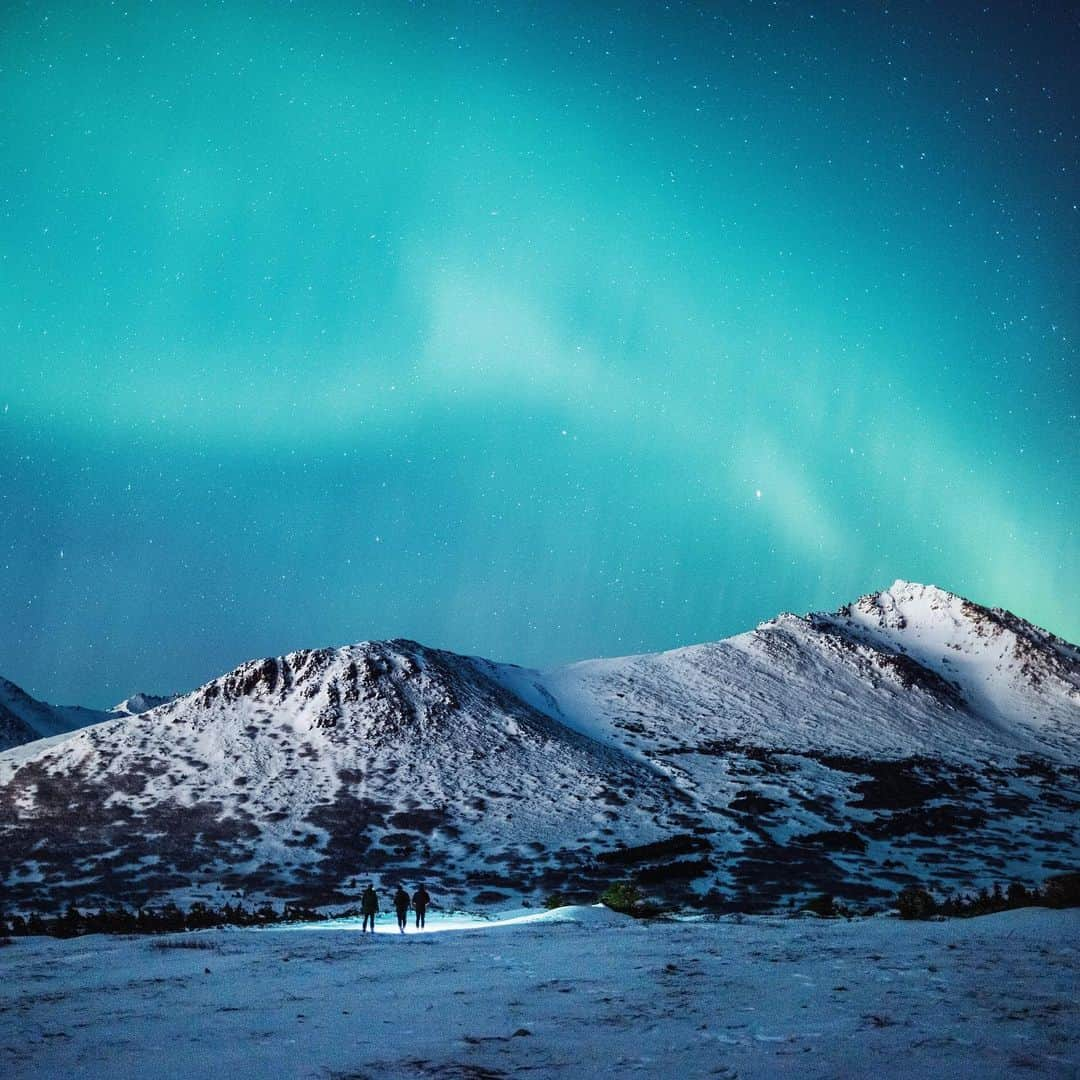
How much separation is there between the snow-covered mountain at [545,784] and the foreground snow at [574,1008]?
22399mm

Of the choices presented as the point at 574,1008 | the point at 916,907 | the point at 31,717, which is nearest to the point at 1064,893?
the point at 916,907

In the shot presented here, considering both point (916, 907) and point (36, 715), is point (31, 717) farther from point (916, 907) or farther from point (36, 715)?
point (916, 907)

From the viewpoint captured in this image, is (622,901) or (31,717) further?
(31,717)

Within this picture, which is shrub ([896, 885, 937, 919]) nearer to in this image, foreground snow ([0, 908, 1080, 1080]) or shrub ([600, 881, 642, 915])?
foreground snow ([0, 908, 1080, 1080])

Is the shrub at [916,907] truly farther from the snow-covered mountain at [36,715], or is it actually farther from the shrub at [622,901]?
the snow-covered mountain at [36,715]

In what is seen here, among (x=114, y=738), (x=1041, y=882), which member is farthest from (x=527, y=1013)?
(x=114, y=738)

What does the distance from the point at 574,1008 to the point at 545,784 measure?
170 feet

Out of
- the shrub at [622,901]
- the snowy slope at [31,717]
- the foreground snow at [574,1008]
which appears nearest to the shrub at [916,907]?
the foreground snow at [574,1008]

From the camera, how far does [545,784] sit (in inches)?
2341

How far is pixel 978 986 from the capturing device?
985cm

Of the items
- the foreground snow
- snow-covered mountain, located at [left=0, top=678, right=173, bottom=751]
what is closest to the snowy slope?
snow-covered mountain, located at [left=0, top=678, right=173, bottom=751]

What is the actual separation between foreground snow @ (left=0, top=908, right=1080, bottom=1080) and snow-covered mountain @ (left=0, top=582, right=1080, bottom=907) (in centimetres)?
2240

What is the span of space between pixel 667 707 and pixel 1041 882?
51.6 metres

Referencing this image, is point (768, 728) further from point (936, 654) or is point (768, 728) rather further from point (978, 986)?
point (978, 986)
